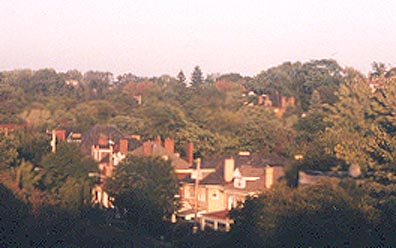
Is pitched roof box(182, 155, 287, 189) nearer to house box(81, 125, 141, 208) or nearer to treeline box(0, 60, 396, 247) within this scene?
treeline box(0, 60, 396, 247)

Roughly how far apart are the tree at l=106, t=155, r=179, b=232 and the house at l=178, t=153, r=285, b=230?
146 centimetres

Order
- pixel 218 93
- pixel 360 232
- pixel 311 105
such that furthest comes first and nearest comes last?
1. pixel 218 93
2. pixel 311 105
3. pixel 360 232

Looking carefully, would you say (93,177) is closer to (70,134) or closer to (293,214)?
(293,214)

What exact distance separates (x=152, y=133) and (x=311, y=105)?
2640 centimetres

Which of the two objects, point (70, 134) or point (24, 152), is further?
point (70, 134)

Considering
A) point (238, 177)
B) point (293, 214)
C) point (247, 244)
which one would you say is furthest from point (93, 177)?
point (293, 214)

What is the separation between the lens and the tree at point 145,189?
101 ft

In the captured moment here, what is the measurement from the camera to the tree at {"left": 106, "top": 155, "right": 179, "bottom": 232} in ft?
101

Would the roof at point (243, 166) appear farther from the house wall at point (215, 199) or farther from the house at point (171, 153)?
the house at point (171, 153)

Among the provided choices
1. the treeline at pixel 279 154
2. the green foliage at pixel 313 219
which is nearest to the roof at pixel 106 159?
the treeline at pixel 279 154

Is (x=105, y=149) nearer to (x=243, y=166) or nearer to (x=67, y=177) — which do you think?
(x=67, y=177)

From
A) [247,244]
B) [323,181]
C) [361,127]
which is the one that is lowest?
[247,244]

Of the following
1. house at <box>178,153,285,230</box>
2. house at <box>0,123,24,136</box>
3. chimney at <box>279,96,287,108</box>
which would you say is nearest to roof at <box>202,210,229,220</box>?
house at <box>178,153,285,230</box>

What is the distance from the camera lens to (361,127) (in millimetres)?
26656
